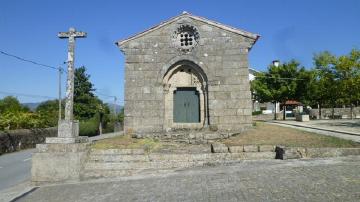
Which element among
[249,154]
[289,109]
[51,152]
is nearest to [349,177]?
[249,154]

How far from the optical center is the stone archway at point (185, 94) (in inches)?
627

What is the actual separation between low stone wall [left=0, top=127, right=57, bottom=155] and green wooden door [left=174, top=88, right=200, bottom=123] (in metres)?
14.0

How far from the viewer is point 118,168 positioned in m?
10.3

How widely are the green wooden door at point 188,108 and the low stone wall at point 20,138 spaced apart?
13990 millimetres

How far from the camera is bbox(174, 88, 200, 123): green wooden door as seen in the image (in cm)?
1625

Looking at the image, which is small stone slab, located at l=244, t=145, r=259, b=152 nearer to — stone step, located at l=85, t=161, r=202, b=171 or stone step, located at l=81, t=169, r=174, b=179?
stone step, located at l=85, t=161, r=202, b=171

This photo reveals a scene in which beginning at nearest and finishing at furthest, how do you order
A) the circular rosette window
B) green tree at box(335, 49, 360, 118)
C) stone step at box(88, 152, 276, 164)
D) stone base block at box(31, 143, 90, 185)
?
stone base block at box(31, 143, 90, 185)
stone step at box(88, 152, 276, 164)
the circular rosette window
green tree at box(335, 49, 360, 118)

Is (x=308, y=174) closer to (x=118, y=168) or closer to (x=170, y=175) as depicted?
(x=170, y=175)

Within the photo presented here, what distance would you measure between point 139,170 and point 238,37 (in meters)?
8.32

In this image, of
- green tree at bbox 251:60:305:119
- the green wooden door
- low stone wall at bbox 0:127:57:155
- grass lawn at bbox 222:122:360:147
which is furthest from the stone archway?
green tree at bbox 251:60:305:119

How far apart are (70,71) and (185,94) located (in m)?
6.98

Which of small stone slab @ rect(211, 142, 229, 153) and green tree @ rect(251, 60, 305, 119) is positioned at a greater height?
green tree @ rect(251, 60, 305, 119)

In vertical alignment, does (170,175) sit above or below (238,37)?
below

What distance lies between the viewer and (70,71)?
10.5 meters
